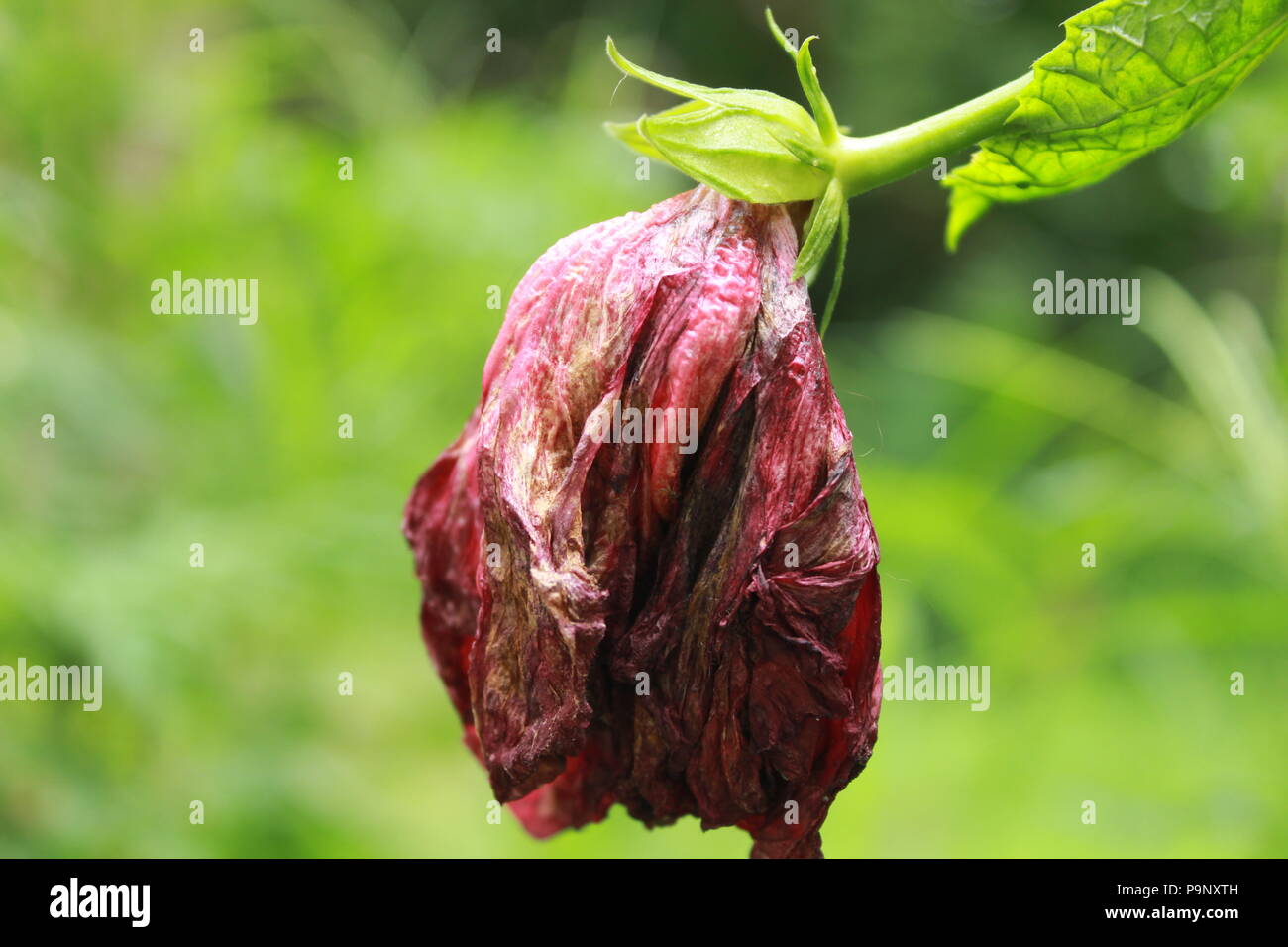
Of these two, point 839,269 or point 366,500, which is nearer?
point 839,269

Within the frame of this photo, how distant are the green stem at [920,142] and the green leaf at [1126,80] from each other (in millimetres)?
23

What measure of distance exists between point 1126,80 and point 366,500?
186cm

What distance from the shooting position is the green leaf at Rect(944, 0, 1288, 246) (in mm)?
637

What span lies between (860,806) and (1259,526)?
2.85 feet

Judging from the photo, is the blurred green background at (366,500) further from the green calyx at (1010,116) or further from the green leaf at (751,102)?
the green leaf at (751,102)

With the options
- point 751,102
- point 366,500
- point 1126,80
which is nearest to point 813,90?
point 751,102

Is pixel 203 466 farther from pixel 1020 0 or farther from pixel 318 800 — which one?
pixel 1020 0

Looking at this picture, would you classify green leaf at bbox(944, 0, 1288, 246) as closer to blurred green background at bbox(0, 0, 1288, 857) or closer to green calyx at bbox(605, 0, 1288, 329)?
green calyx at bbox(605, 0, 1288, 329)

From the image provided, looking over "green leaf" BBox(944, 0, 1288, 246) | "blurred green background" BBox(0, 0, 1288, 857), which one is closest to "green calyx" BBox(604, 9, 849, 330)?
"green leaf" BBox(944, 0, 1288, 246)

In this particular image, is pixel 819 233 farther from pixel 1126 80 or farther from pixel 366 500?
pixel 366 500

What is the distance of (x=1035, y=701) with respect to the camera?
2748 mm

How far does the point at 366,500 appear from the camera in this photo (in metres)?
2.33

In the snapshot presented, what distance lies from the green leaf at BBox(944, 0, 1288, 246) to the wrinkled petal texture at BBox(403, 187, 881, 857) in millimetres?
141

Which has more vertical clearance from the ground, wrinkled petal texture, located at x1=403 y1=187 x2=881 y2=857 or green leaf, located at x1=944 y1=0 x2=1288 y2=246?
green leaf, located at x1=944 y1=0 x2=1288 y2=246
